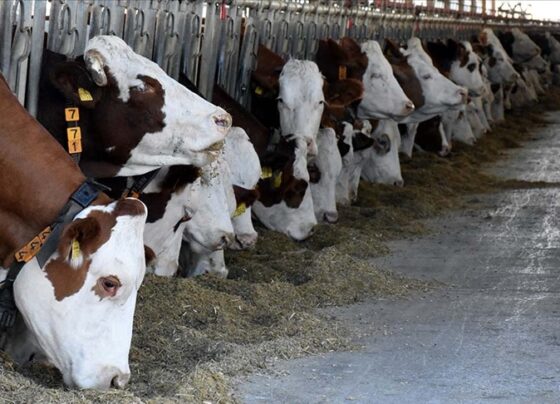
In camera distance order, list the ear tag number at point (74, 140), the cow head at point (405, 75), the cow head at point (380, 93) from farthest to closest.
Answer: the cow head at point (405, 75)
the cow head at point (380, 93)
the ear tag number at point (74, 140)

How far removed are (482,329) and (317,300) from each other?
103 cm

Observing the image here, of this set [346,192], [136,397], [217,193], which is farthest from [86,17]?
[346,192]

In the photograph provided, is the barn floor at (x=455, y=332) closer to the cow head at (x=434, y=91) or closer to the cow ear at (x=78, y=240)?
the cow ear at (x=78, y=240)

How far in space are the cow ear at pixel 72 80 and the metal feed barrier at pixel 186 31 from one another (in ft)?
1.40

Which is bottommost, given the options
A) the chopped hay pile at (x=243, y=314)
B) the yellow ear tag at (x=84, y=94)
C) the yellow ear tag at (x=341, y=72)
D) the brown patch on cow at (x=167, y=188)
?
the chopped hay pile at (x=243, y=314)

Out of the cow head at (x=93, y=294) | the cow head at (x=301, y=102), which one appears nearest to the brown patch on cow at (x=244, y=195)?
the cow head at (x=301, y=102)

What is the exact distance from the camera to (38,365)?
5.38 m

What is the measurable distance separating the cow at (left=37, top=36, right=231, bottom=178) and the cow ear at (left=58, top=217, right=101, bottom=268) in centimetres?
157

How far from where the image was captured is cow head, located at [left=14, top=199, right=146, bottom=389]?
500 centimetres

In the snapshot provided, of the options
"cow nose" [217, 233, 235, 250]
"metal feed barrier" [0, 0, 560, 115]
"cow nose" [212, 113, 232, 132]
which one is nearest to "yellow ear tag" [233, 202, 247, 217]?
"cow nose" [217, 233, 235, 250]

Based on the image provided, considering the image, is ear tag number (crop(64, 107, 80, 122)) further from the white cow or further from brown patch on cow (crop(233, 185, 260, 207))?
brown patch on cow (crop(233, 185, 260, 207))

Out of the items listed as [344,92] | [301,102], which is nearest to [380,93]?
→ [344,92]

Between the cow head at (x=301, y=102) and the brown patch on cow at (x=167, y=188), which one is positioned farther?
the cow head at (x=301, y=102)

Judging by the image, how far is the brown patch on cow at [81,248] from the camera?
492 cm
